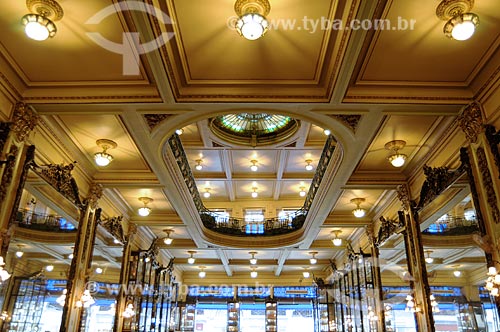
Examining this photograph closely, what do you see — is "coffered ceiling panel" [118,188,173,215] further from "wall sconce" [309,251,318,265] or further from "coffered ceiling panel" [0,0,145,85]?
"wall sconce" [309,251,318,265]

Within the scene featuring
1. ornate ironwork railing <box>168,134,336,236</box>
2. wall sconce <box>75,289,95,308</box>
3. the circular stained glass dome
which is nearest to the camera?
wall sconce <box>75,289,95,308</box>

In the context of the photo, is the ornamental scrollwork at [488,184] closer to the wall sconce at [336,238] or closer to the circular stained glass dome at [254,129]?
the circular stained glass dome at [254,129]

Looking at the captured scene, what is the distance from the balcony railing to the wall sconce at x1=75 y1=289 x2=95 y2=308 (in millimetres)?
1379

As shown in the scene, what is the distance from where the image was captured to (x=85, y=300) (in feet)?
26.3

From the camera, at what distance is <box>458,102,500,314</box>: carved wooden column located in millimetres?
5117

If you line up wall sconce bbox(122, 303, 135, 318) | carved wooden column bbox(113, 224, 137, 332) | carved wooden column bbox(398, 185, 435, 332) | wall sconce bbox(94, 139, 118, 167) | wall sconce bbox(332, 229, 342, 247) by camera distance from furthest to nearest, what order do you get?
1. wall sconce bbox(332, 229, 342, 247)
2. wall sconce bbox(122, 303, 135, 318)
3. carved wooden column bbox(113, 224, 137, 332)
4. wall sconce bbox(94, 139, 118, 167)
5. carved wooden column bbox(398, 185, 435, 332)

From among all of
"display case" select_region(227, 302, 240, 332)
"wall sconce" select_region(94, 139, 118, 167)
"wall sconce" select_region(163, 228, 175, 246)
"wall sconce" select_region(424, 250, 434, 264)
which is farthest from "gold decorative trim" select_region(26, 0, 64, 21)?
"display case" select_region(227, 302, 240, 332)

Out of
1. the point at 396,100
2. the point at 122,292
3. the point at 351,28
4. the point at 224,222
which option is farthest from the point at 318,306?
the point at 351,28

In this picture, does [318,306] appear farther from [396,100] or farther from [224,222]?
[396,100]

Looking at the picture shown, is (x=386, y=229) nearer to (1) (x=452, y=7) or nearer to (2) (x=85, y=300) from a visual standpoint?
(1) (x=452, y=7)

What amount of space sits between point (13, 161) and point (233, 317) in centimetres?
1616

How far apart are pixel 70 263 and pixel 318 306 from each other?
1288cm

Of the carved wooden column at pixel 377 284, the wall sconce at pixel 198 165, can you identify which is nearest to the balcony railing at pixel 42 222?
the wall sconce at pixel 198 165

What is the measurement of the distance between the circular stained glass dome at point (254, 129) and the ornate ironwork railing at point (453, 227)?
13.0ft
